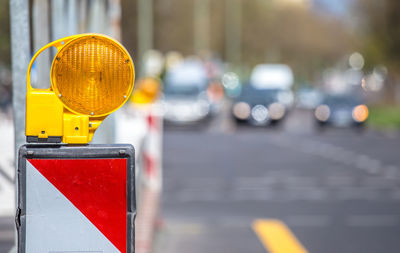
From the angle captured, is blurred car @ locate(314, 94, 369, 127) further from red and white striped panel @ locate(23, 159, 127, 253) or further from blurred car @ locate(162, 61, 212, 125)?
red and white striped panel @ locate(23, 159, 127, 253)

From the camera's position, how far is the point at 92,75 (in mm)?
3340

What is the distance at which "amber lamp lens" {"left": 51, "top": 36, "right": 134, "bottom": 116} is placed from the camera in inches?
131

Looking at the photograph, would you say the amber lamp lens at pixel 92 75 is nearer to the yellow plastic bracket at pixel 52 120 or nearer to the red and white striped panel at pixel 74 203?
the yellow plastic bracket at pixel 52 120

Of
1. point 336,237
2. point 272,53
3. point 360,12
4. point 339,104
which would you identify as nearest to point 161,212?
point 336,237

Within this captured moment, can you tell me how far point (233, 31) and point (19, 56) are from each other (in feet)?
277

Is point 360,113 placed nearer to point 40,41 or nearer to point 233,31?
point 40,41

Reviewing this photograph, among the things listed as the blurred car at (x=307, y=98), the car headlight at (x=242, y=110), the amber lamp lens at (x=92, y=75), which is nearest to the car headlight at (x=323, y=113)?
the car headlight at (x=242, y=110)

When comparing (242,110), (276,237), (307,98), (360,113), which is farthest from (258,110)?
(307,98)

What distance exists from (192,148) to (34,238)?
68.7 feet

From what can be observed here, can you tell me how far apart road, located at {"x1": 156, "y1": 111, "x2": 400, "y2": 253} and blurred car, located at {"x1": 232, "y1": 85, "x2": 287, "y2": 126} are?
995 centimetres

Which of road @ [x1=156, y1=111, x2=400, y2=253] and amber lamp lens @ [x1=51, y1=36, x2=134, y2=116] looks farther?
road @ [x1=156, y1=111, x2=400, y2=253]

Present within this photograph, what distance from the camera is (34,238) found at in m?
3.32

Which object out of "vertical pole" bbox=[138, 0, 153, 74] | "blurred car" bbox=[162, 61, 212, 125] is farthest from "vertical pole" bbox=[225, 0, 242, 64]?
"blurred car" bbox=[162, 61, 212, 125]

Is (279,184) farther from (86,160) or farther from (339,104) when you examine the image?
(339,104)
